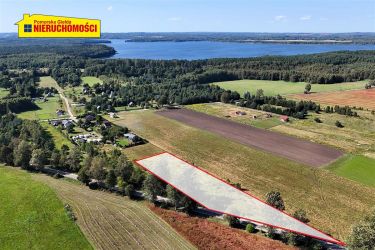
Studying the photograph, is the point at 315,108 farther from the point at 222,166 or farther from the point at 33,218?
the point at 33,218

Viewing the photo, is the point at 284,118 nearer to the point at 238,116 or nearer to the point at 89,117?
the point at 238,116

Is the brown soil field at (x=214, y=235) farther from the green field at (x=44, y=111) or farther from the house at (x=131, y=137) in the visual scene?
the green field at (x=44, y=111)

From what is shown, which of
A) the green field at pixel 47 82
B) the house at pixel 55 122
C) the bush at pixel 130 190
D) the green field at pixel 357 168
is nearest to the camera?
the bush at pixel 130 190

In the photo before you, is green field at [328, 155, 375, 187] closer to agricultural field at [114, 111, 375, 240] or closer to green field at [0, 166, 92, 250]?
agricultural field at [114, 111, 375, 240]

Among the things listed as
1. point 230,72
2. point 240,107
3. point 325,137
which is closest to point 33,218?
point 325,137

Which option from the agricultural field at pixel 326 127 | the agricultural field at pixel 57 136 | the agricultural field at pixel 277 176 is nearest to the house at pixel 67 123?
the agricultural field at pixel 57 136

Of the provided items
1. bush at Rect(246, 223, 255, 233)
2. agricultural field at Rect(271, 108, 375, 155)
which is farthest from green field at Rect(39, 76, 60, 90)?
bush at Rect(246, 223, 255, 233)

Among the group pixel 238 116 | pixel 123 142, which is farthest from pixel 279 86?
pixel 123 142
